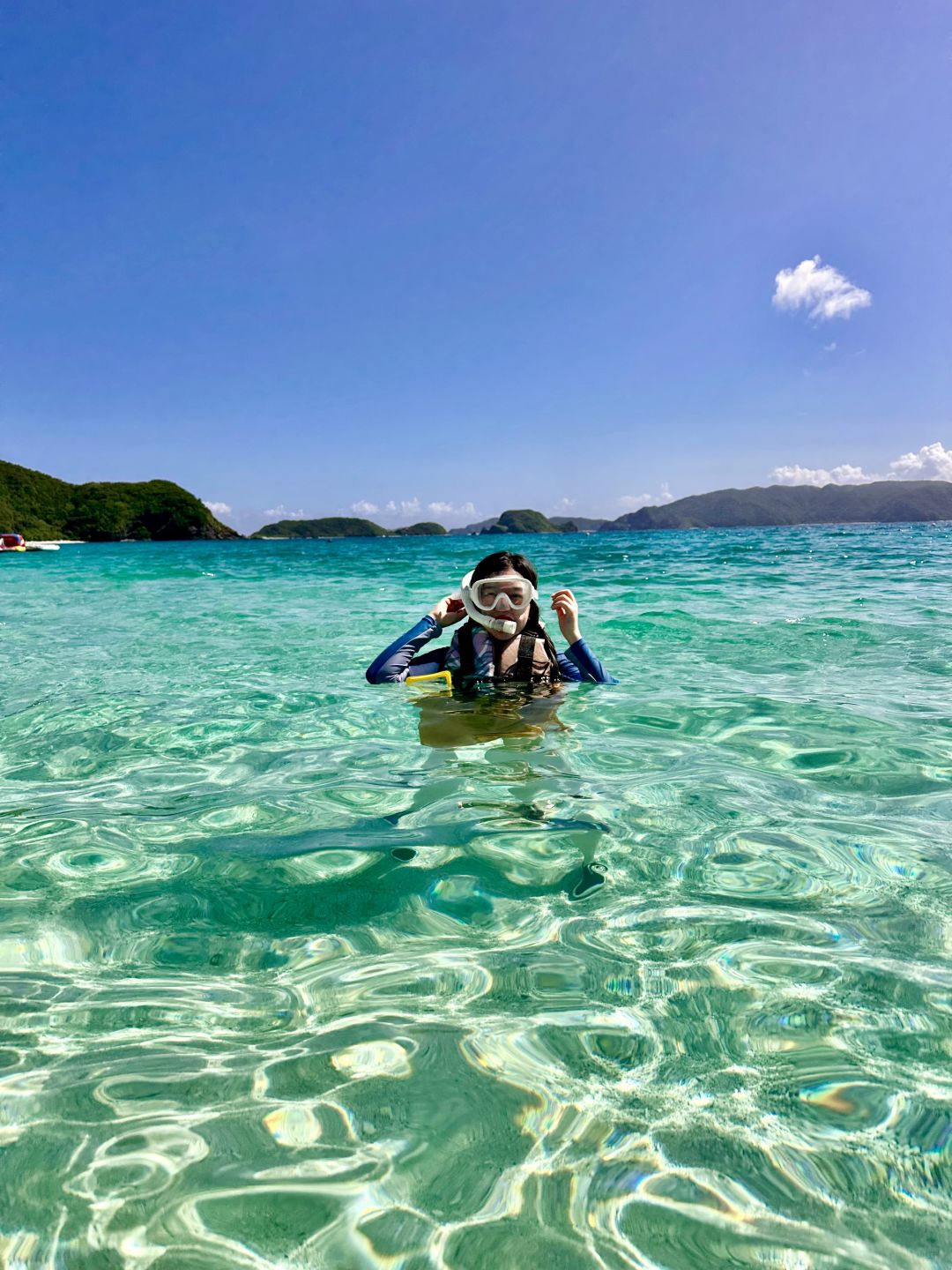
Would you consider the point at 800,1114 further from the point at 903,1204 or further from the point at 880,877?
the point at 880,877

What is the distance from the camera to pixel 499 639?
18.1 ft

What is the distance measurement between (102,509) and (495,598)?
14920 cm

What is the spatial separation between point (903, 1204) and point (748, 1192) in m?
0.32

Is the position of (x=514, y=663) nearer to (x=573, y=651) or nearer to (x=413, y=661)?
(x=573, y=651)

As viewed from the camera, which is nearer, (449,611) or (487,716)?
(487,716)

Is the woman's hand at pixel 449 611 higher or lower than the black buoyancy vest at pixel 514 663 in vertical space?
higher

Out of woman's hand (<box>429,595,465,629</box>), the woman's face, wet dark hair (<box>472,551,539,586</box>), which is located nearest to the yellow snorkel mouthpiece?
woman's hand (<box>429,595,465,629</box>)

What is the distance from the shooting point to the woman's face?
5129 mm

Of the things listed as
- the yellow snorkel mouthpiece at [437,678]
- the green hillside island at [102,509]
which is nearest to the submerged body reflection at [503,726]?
the yellow snorkel mouthpiece at [437,678]

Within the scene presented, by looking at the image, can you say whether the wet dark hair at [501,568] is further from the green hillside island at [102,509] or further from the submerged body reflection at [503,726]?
the green hillside island at [102,509]

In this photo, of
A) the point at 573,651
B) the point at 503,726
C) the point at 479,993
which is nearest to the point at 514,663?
the point at 573,651

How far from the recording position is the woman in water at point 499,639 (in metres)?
5.20

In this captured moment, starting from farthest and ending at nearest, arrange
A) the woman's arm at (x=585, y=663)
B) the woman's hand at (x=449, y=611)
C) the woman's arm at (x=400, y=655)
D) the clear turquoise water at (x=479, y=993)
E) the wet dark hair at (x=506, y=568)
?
the woman's arm at (x=400, y=655) → the woman's hand at (x=449, y=611) → the woman's arm at (x=585, y=663) → the wet dark hair at (x=506, y=568) → the clear turquoise water at (x=479, y=993)

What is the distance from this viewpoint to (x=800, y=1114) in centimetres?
171
